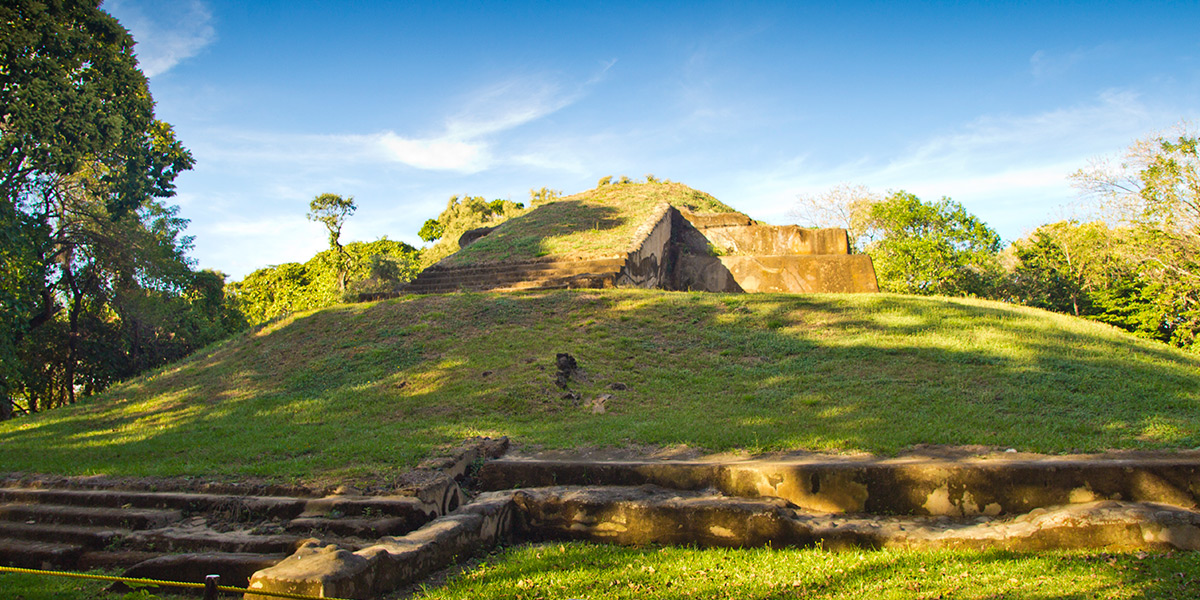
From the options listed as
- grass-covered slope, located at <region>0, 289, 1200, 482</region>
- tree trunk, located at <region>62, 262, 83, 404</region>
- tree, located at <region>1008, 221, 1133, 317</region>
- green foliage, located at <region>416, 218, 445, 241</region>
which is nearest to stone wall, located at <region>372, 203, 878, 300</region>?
grass-covered slope, located at <region>0, 289, 1200, 482</region>

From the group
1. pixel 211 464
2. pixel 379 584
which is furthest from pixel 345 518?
pixel 211 464

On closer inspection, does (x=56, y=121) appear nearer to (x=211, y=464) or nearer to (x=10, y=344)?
(x=10, y=344)

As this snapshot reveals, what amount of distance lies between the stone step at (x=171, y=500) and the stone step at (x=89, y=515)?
0.10 m

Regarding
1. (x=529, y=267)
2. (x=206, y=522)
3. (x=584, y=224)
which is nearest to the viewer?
(x=206, y=522)

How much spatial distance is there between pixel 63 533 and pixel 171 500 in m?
0.72

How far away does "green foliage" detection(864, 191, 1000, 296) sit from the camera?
26.7 m

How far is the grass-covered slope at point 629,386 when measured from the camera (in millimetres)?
5816

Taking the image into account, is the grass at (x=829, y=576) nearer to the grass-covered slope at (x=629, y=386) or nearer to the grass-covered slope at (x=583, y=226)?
the grass-covered slope at (x=629, y=386)

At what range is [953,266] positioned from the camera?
26.9 metres

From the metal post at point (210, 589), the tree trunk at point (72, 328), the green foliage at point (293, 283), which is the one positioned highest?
the green foliage at point (293, 283)

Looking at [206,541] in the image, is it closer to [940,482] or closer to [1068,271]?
[940,482]

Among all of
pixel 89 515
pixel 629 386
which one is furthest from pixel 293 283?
pixel 89 515

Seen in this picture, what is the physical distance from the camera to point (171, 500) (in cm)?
519

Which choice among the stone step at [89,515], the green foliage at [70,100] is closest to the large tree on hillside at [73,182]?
the green foliage at [70,100]
